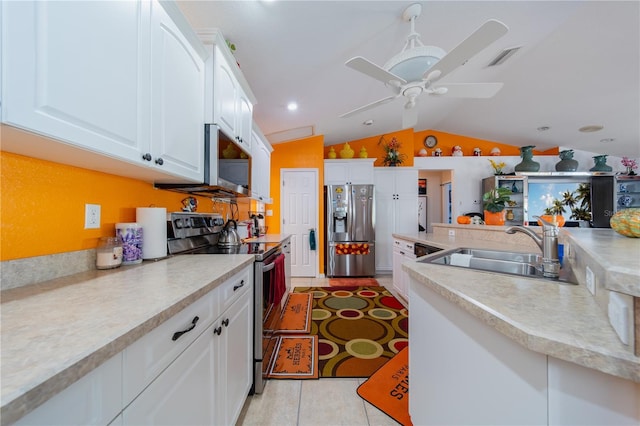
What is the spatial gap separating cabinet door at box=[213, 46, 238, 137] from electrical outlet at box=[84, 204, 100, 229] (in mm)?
801

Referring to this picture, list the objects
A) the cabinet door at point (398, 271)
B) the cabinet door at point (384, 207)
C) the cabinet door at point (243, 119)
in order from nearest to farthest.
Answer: the cabinet door at point (243, 119) → the cabinet door at point (398, 271) → the cabinet door at point (384, 207)

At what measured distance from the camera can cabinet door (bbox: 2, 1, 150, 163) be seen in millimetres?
579

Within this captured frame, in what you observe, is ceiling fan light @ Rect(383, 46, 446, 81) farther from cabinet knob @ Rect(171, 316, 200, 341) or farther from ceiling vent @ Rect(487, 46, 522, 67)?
cabinet knob @ Rect(171, 316, 200, 341)

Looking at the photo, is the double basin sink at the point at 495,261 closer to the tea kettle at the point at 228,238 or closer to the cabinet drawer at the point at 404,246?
the cabinet drawer at the point at 404,246

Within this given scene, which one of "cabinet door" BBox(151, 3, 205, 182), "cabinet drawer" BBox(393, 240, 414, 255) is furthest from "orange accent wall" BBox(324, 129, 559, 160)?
"cabinet door" BBox(151, 3, 205, 182)

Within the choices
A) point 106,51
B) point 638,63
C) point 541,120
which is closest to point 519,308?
point 106,51

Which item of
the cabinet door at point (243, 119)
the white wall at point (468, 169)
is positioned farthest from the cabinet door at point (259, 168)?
the white wall at point (468, 169)

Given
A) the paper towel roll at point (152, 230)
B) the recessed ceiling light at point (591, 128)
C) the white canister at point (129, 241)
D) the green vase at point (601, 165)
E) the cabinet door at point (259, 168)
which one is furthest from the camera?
the green vase at point (601, 165)

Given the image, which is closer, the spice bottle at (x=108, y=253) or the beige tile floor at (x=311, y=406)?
the spice bottle at (x=108, y=253)

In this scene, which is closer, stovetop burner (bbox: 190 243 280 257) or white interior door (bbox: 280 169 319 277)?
stovetop burner (bbox: 190 243 280 257)

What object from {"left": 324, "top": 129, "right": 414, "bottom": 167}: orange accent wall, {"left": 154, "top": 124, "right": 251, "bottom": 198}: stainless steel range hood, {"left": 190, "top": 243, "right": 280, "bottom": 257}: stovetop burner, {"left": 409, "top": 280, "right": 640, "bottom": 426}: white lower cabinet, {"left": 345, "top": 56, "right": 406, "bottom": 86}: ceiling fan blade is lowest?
{"left": 409, "top": 280, "right": 640, "bottom": 426}: white lower cabinet

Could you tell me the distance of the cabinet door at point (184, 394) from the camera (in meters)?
0.59

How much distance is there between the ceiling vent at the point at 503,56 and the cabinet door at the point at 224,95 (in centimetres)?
291

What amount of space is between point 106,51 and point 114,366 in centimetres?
97
